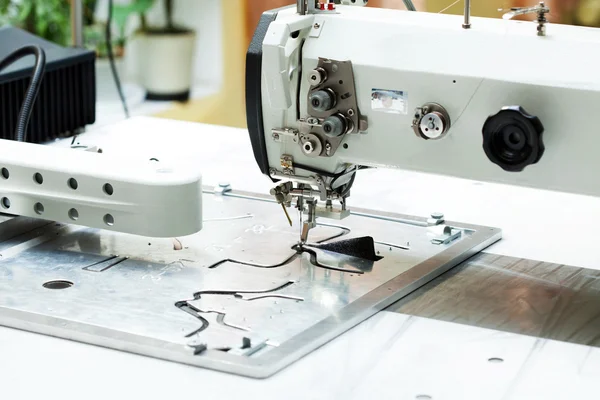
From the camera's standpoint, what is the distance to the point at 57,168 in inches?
87.5

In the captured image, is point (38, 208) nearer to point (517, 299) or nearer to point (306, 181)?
point (306, 181)

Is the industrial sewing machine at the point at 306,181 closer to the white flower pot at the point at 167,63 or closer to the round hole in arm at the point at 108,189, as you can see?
the round hole in arm at the point at 108,189

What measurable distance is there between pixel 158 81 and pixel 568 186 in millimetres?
3546

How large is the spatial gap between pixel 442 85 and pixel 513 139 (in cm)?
14

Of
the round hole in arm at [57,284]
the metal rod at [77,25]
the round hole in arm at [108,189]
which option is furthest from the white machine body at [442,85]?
the metal rod at [77,25]

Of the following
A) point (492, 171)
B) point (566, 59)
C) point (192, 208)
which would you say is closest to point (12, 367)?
point (192, 208)

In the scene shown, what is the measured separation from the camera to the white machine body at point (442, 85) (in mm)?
1922

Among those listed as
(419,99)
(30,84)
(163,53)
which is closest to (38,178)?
(30,84)

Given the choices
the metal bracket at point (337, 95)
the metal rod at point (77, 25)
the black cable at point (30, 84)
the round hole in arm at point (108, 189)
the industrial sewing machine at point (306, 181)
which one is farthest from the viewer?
the metal rod at point (77, 25)

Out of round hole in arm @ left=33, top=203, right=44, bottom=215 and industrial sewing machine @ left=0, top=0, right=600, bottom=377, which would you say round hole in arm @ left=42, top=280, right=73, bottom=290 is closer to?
industrial sewing machine @ left=0, top=0, right=600, bottom=377

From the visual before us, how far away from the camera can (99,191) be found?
2.20 meters

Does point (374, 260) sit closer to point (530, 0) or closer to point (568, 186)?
point (568, 186)

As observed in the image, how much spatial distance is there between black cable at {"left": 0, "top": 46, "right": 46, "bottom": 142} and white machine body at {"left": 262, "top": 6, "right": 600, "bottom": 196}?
620mm

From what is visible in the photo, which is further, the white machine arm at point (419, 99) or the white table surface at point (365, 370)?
the white machine arm at point (419, 99)
